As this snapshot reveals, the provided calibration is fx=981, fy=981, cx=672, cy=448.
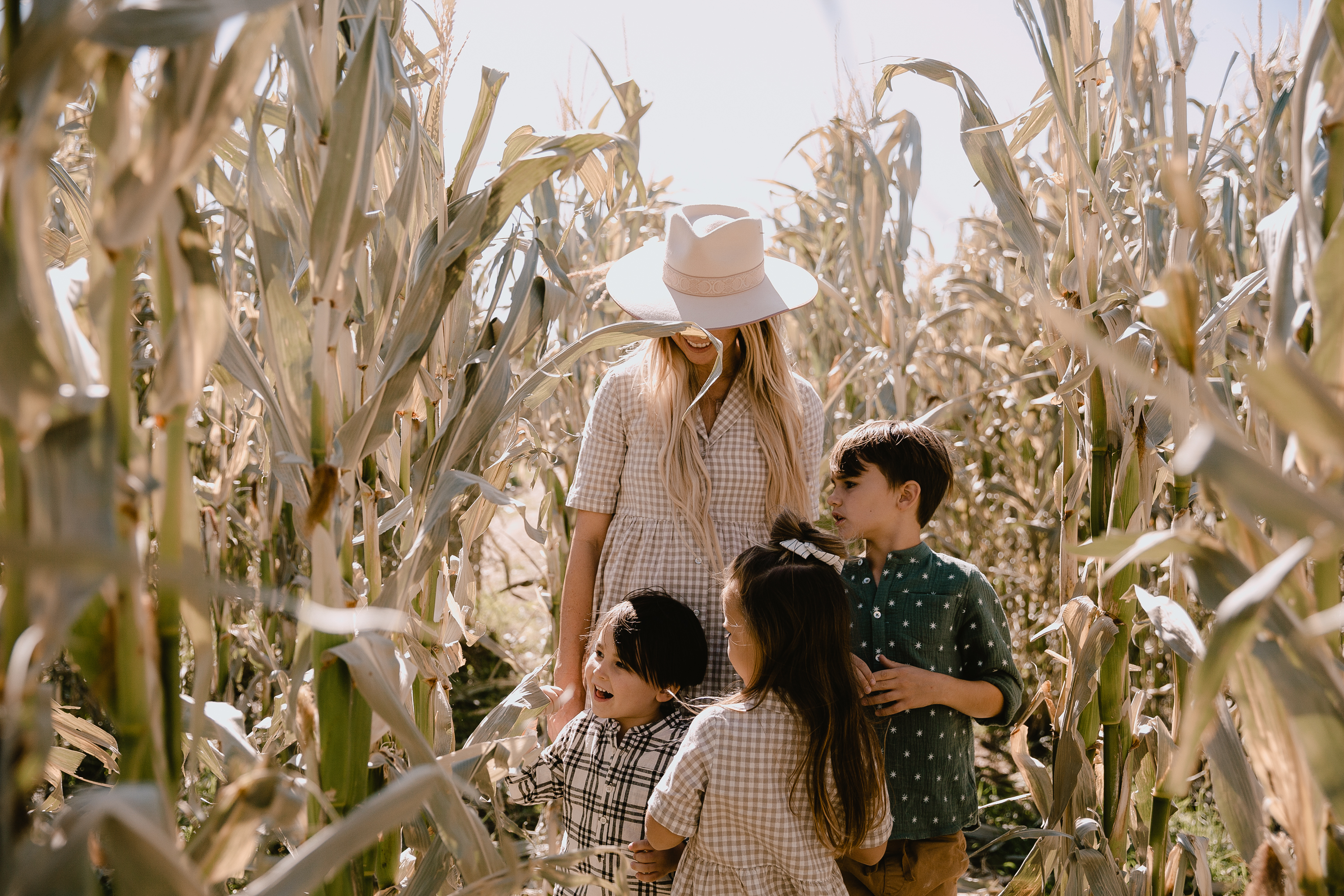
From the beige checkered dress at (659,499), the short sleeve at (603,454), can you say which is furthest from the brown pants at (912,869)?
the short sleeve at (603,454)

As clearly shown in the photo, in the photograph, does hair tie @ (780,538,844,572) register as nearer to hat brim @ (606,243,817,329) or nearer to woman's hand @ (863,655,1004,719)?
woman's hand @ (863,655,1004,719)

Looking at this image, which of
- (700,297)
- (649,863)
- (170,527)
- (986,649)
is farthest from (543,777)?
(170,527)

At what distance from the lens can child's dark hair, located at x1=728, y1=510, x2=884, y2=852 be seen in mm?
1249

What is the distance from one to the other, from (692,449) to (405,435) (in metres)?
0.55

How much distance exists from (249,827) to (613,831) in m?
0.92

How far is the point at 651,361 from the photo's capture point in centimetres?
162

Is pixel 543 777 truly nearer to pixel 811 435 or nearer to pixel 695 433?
pixel 695 433

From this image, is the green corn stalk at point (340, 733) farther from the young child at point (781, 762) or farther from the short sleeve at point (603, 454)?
the short sleeve at point (603, 454)

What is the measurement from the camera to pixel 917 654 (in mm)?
1462

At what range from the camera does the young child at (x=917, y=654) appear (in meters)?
1.44

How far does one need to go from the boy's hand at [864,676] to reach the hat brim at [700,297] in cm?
54

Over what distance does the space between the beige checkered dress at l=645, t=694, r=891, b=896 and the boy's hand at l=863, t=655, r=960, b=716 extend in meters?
0.13

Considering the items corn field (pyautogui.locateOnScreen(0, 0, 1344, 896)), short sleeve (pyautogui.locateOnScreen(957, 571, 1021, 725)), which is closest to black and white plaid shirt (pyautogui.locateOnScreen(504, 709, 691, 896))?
corn field (pyautogui.locateOnScreen(0, 0, 1344, 896))

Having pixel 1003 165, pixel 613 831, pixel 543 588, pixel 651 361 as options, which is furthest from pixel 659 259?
pixel 543 588
